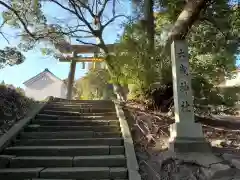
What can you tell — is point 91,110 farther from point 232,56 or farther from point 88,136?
point 232,56

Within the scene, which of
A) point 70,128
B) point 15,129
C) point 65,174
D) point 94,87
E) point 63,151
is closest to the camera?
point 65,174

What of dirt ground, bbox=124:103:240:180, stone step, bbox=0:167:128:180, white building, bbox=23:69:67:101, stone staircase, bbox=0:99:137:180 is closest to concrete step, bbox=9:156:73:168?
stone staircase, bbox=0:99:137:180

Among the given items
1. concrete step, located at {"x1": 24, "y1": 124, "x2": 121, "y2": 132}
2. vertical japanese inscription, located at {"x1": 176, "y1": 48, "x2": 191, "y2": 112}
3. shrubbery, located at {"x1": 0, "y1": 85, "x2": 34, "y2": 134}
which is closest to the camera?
vertical japanese inscription, located at {"x1": 176, "y1": 48, "x2": 191, "y2": 112}

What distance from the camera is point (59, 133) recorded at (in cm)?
758

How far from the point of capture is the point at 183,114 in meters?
6.91

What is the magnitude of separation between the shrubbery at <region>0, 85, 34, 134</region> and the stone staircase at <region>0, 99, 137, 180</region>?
1.59 feet

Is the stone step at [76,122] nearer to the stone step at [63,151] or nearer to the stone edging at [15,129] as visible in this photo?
the stone edging at [15,129]

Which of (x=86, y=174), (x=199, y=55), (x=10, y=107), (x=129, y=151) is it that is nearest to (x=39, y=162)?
(x=86, y=174)

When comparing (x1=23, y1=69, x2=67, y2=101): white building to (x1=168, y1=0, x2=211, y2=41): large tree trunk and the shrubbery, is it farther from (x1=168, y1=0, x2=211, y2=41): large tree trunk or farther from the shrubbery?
(x1=168, y1=0, x2=211, y2=41): large tree trunk

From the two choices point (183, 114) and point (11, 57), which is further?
point (11, 57)

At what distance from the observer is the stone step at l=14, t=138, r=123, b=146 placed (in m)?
7.08

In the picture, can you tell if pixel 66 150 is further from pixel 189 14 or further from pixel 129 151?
pixel 189 14

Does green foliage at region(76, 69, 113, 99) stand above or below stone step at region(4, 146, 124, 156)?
above

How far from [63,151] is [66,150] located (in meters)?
0.07
